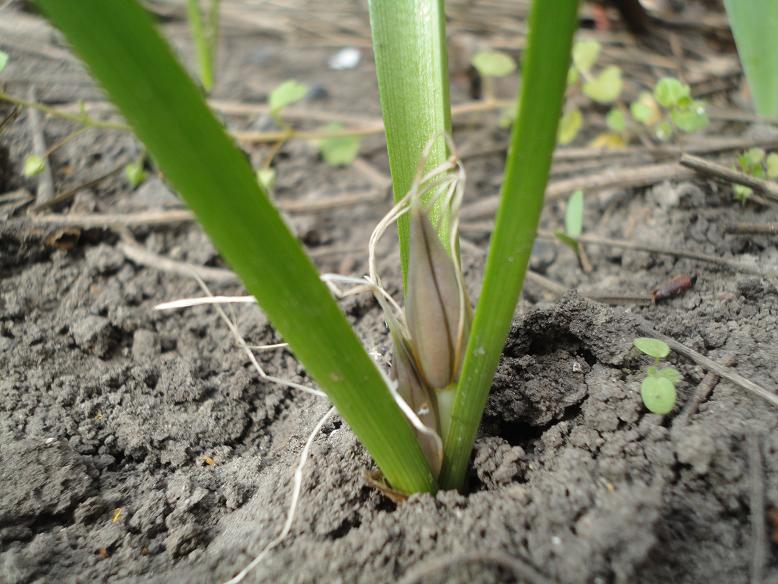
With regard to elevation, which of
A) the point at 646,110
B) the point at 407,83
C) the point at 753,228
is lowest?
the point at 753,228

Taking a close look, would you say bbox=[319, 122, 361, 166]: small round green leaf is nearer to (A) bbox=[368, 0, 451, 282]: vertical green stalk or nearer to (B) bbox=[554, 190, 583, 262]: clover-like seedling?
(B) bbox=[554, 190, 583, 262]: clover-like seedling

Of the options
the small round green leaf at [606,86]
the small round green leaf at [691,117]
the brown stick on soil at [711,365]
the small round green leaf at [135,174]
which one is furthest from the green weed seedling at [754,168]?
the small round green leaf at [135,174]

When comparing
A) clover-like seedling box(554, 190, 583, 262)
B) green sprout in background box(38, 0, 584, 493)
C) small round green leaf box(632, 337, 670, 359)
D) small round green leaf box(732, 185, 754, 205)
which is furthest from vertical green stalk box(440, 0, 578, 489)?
small round green leaf box(732, 185, 754, 205)

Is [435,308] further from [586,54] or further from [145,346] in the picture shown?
[586,54]

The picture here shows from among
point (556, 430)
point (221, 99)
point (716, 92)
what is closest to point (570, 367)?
point (556, 430)

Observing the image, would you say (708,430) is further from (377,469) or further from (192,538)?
(192,538)

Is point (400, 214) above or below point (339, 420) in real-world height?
above

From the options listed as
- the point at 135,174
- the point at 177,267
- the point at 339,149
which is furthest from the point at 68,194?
the point at 339,149
